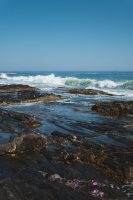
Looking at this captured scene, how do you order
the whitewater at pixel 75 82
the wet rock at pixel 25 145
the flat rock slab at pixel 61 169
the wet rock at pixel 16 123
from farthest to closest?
the whitewater at pixel 75 82 → the wet rock at pixel 16 123 → the wet rock at pixel 25 145 → the flat rock slab at pixel 61 169

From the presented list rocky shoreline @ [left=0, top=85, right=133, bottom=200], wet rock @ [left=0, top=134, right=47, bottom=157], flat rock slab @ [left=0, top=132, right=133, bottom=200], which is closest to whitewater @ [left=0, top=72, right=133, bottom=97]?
rocky shoreline @ [left=0, top=85, right=133, bottom=200]

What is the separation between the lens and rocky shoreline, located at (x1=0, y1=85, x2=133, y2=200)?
5602 millimetres

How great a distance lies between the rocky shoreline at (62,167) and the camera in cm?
560

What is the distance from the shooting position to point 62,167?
23.5ft

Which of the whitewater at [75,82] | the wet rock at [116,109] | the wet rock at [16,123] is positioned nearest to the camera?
the wet rock at [16,123]

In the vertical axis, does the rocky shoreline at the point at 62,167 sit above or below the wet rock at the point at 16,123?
below

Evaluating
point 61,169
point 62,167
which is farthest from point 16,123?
point 61,169

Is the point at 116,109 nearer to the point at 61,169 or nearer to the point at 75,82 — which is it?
the point at 61,169

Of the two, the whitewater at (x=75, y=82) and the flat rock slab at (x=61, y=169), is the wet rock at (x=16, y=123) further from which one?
the whitewater at (x=75, y=82)

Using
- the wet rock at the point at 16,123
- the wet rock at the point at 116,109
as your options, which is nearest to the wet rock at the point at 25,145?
the wet rock at the point at 16,123

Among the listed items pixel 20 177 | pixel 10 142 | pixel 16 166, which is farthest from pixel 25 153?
pixel 20 177

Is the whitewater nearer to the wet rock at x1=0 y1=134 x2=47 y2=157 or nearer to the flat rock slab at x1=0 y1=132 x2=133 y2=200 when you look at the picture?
the flat rock slab at x1=0 y1=132 x2=133 y2=200

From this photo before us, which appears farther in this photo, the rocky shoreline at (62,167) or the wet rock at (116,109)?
the wet rock at (116,109)

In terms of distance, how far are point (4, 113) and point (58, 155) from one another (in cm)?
502
